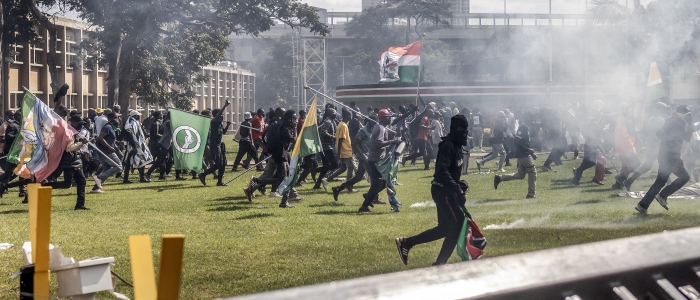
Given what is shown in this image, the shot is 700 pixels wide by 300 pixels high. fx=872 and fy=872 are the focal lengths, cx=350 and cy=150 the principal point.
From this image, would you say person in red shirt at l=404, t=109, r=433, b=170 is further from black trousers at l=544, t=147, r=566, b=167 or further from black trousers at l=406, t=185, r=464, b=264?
black trousers at l=406, t=185, r=464, b=264

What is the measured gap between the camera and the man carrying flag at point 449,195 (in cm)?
767

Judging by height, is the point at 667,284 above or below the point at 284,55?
below

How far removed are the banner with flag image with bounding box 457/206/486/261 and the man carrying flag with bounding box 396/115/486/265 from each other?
0.05m

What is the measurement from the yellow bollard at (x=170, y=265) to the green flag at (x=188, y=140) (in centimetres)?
1505

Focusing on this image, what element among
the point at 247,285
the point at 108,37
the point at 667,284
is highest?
the point at 108,37

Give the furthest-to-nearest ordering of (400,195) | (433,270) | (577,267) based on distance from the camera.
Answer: (400,195)
(577,267)
(433,270)

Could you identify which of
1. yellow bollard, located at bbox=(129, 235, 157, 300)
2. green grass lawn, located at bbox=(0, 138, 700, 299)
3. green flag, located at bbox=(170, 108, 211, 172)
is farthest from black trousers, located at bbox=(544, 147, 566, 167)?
yellow bollard, located at bbox=(129, 235, 157, 300)

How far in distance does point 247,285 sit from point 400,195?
8.61m

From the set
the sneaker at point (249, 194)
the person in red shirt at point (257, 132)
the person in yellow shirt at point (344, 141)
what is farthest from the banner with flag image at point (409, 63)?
the sneaker at point (249, 194)

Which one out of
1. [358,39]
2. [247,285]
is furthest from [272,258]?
[358,39]

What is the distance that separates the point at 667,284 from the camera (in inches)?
113

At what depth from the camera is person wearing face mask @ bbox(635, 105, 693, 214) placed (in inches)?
465

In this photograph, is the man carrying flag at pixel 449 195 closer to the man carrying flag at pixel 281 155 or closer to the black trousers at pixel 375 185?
the black trousers at pixel 375 185

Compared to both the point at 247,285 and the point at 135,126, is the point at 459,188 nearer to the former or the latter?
the point at 247,285
